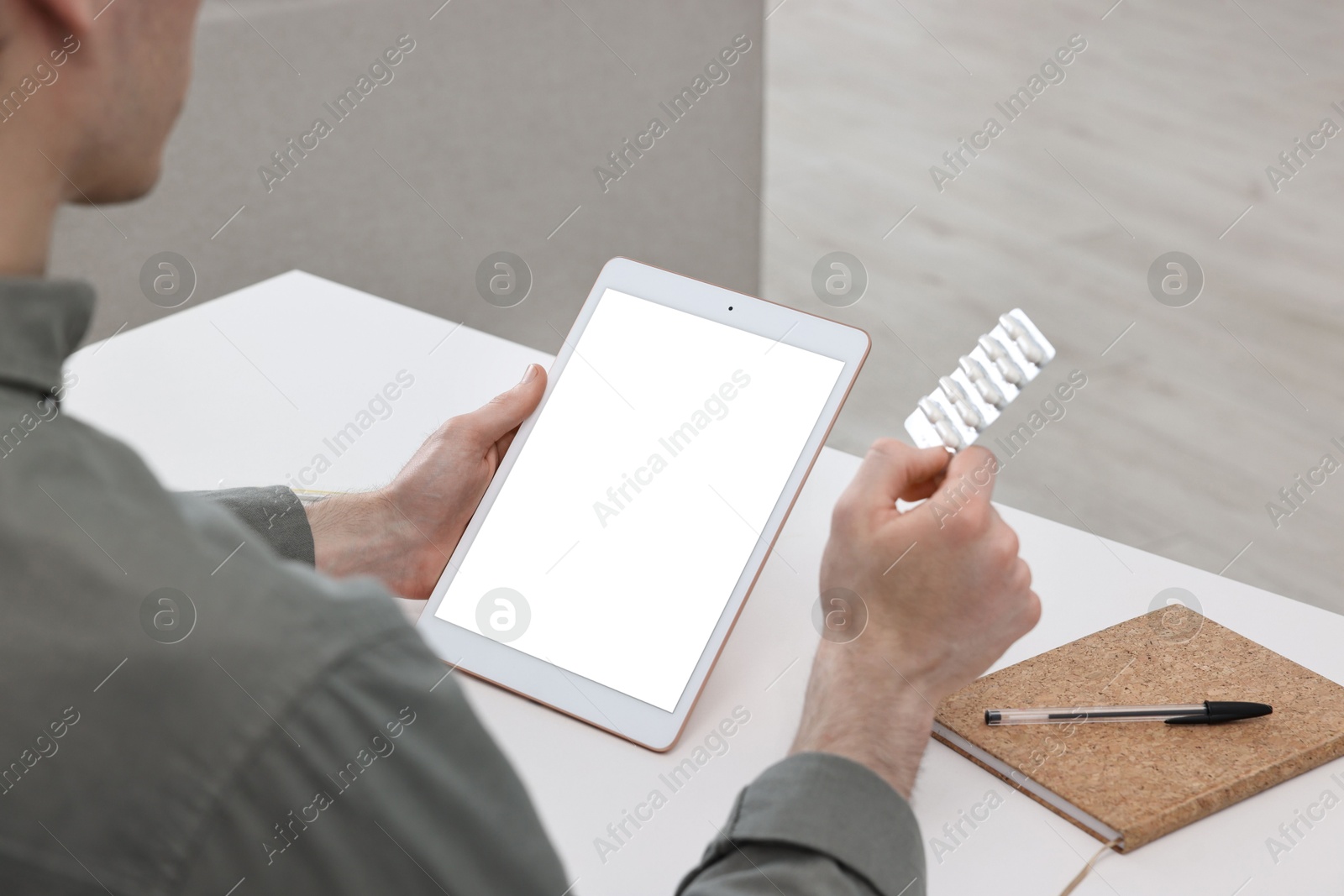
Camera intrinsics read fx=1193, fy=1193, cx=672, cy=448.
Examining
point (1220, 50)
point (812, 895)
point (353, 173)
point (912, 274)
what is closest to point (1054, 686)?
point (812, 895)

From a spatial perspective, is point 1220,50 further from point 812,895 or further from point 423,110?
point 812,895

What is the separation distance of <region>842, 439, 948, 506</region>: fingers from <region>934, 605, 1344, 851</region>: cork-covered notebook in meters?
0.16

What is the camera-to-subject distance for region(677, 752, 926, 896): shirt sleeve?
58 cm

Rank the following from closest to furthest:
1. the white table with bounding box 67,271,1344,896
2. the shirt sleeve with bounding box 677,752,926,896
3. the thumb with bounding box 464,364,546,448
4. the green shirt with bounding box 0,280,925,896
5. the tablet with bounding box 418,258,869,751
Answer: the green shirt with bounding box 0,280,925,896 → the shirt sleeve with bounding box 677,752,926,896 → the white table with bounding box 67,271,1344,896 → the tablet with bounding box 418,258,869,751 → the thumb with bounding box 464,364,546,448

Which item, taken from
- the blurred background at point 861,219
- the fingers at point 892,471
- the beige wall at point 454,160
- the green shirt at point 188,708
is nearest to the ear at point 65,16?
the green shirt at point 188,708

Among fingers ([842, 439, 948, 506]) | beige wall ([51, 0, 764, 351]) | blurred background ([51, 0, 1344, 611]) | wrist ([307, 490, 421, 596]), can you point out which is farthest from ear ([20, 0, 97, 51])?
beige wall ([51, 0, 764, 351])

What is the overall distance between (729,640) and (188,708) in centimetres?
52

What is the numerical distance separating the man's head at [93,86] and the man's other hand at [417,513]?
1.46ft

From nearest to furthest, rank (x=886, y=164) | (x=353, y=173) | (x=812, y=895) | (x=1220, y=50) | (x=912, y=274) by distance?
(x=812, y=895) → (x=353, y=173) → (x=912, y=274) → (x=886, y=164) → (x=1220, y=50)

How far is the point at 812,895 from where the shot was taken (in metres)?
0.57

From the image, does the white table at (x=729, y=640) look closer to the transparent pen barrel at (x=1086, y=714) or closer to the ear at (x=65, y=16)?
the transparent pen barrel at (x=1086, y=714)

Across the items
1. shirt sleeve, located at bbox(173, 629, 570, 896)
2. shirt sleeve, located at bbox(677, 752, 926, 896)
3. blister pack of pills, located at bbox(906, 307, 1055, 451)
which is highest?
shirt sleeve, located at bbox(173, 629, 570, 896)

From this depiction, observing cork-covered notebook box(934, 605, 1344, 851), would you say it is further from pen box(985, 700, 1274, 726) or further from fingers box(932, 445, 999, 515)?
fingers box(932, 445, 999, 515)

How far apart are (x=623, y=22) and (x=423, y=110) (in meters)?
0.40
